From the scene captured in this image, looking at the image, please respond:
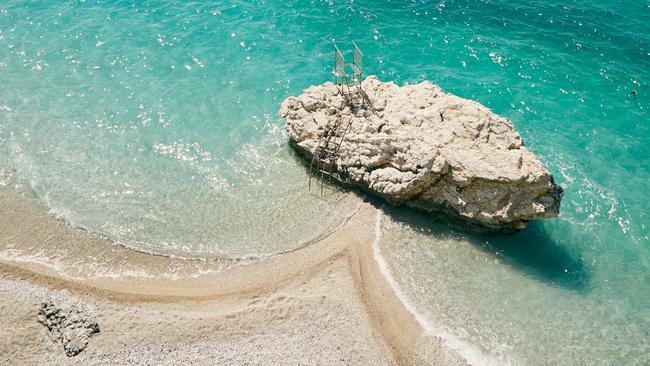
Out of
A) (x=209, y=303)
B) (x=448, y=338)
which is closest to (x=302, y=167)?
(x=209, y=303)

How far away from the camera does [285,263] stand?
74.1 ft

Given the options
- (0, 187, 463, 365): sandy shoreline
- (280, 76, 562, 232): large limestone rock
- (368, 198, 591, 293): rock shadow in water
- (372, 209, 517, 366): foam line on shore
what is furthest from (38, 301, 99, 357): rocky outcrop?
(368, 198, 591, 293): rock shadow in water

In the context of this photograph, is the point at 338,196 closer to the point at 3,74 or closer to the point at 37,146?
the point at 37,146

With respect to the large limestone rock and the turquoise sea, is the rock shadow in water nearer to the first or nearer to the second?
the turquoise sea

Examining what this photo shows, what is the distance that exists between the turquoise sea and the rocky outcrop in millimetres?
5043

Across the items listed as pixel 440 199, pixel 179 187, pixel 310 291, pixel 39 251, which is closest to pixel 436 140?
pixel 440 199

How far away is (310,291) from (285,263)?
7.37 feet

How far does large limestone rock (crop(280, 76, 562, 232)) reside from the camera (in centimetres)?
Result: 2181

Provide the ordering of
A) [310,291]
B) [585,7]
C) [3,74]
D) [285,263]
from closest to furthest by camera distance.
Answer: [310,291] → [285,263] → [3,74] → [585,7]

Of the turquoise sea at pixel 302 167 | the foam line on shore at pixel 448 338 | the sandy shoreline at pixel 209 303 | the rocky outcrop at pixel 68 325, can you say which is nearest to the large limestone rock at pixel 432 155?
the turquoise sea at pixel 302 167

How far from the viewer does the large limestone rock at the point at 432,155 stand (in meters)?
21.8

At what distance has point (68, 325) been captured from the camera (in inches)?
736

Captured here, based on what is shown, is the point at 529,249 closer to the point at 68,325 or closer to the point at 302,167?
the point at 302,167

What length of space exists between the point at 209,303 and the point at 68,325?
563 centimetres
